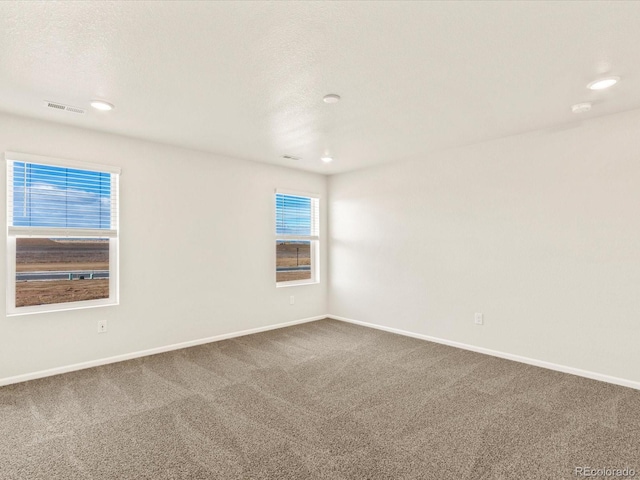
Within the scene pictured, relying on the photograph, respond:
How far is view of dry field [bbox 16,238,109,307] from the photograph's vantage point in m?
3.21

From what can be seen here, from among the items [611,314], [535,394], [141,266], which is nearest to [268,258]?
[141,266]

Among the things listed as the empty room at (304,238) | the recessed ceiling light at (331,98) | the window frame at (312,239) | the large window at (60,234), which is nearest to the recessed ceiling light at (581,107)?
the empty room at (304,238)

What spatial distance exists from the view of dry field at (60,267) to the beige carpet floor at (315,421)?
0.78 meters

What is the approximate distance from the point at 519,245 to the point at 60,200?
15.7ft

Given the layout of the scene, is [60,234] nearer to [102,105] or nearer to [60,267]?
[60,267]

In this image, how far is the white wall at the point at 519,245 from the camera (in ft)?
10.2

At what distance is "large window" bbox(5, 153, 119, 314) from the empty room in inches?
0.8

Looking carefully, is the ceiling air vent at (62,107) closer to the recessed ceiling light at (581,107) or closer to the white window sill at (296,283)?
the white window sill at (296,283)

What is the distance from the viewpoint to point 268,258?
498cm

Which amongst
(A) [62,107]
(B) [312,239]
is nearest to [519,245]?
(B) [312,239]

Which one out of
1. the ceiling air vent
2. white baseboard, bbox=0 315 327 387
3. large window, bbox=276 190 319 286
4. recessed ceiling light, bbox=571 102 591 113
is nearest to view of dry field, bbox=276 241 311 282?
large window, bbox=276 190 319 286

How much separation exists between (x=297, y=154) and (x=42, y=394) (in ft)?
11.6

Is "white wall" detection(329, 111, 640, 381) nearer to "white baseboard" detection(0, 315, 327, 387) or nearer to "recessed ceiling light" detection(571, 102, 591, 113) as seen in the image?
"recessed ceiling light" detection(571, 102, 591, 113)

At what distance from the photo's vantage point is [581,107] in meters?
2.91
